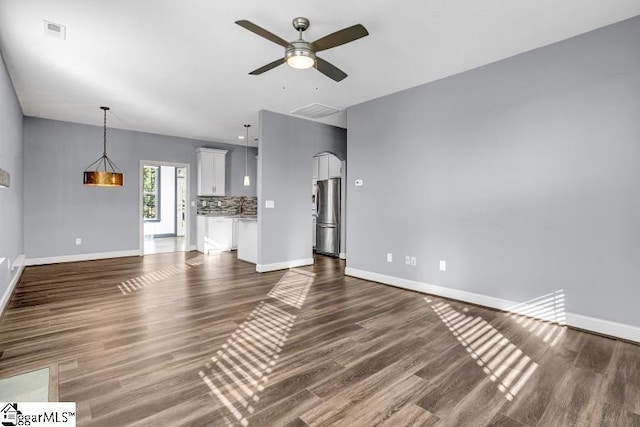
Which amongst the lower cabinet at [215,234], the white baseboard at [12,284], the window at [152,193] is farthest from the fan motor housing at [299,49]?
the window at [152,193]

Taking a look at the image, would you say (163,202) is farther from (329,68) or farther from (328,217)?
(329,68)

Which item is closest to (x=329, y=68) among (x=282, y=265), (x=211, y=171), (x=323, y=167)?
(x=282, y=265)

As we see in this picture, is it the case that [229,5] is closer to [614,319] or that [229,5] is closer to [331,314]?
[331,314]

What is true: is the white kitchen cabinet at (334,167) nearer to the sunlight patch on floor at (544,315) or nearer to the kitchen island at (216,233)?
the kitchen island at (216,233)

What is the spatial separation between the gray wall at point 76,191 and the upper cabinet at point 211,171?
0.74m

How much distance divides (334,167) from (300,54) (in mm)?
4583

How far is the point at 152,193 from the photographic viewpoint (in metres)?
11.2

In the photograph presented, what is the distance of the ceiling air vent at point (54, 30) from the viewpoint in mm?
2822

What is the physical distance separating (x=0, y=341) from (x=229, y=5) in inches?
132

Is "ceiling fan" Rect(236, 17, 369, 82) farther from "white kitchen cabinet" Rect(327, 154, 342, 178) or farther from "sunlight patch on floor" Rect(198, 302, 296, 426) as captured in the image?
"white kitchen cabinet" Rect(327, 154, 342, 178)

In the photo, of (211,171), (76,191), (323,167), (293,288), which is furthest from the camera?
(211,171)

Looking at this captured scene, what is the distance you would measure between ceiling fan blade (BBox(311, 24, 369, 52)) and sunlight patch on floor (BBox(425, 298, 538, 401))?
2559 millimetres

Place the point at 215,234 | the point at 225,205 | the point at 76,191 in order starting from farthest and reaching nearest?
1. the point at 225,205
2. the point at 215,234
3. the point at 76,191

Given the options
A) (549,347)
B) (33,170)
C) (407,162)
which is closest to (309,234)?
(407,162)
